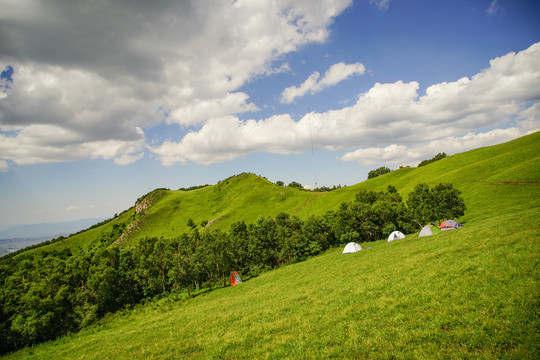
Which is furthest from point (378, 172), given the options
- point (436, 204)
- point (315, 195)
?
point (436, 204)

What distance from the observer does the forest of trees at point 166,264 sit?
36312mm

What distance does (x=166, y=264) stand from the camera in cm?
5384

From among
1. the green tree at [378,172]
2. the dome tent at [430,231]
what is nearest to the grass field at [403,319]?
the dome tent at [430,231]

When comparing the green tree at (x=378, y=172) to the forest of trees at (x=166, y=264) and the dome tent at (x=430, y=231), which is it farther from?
the dome tent at (x=430, y=231)

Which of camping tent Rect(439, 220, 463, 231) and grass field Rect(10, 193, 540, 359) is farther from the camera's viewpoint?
camping tent Rect(439, 220, 463, 231)

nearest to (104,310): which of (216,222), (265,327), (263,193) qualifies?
(265,327)

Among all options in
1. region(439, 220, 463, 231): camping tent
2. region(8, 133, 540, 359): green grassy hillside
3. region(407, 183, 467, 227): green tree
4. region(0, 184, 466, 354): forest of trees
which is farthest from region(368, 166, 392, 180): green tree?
region(8, 133, 540, 359): green grassy hillside

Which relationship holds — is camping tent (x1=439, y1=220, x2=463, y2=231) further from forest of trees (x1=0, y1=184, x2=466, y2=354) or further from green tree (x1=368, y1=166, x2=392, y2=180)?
green tree (x1=368, y1=166, x2=392, y2=180)

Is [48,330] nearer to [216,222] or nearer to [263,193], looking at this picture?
[216,222]

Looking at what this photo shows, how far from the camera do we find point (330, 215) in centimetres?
7675

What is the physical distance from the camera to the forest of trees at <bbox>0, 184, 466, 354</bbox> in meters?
36.3

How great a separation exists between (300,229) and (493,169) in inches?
3009

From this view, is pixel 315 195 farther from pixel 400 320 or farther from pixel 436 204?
pixel 400 320

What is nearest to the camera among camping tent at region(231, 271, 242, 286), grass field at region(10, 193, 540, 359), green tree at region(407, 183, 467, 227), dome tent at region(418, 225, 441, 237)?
grass field at region(10, 193, 540, 359)
